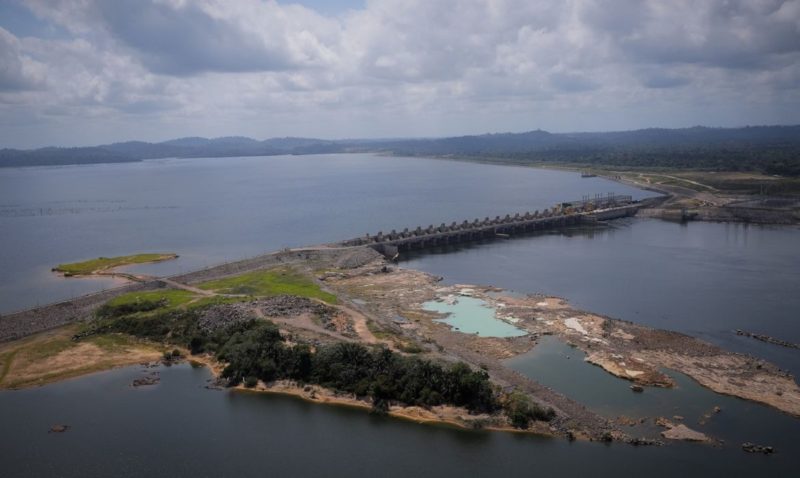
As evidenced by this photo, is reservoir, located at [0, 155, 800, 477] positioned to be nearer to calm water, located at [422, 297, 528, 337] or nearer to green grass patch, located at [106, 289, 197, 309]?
calm water, located at [422, 297, 528, 337]

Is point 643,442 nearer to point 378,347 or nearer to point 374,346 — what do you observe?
point 378,347

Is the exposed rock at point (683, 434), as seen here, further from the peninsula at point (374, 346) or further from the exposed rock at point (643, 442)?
the peninsula at point (374, 346)

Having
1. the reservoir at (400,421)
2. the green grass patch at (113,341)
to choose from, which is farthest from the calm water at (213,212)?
the green grass patch at (113,341)

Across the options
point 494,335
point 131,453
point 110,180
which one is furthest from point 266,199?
point 131,453

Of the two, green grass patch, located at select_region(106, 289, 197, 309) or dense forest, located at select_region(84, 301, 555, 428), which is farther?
green grass patch, located at select_region(106, 289, 197, 309)

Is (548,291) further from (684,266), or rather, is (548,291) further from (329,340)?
(329,340)

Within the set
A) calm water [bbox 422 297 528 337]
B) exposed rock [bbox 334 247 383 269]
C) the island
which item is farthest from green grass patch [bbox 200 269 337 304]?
calm water [bbox 422 297 528 337]
